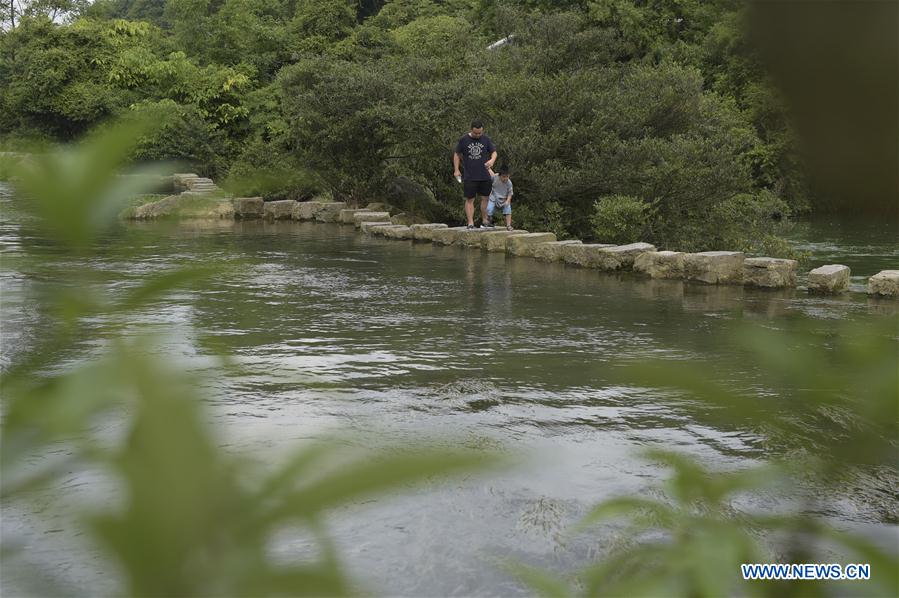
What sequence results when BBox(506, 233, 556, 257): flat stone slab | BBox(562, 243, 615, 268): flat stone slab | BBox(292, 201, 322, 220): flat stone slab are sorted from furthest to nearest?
BBox(292, 201, 322, 220): flat stone slab < BBox(506, 233, 556, 257): flat stone slab < BBox(562, 243, 615, 268): flat stone slab

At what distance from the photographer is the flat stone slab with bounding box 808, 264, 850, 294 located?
9.99 meters

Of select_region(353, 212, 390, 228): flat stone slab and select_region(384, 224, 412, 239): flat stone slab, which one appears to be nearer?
select_region(384, 224, 412, 239): flat stone slab

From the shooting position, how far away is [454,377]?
6.29 metres

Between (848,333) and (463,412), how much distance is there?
14.8 feet

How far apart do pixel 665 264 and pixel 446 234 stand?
13.5 ft

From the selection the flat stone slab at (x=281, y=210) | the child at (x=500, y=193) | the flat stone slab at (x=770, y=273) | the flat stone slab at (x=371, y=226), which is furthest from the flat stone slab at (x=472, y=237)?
the flat stone slab at (x=281, y=210)

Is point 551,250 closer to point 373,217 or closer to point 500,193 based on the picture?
point 500,193

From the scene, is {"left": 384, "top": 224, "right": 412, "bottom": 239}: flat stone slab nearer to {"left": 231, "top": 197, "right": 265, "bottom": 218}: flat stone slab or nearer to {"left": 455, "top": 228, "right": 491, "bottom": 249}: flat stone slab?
{"left": 455, "top": 228, "right": 491, "bottom": 249}: flat stone slab

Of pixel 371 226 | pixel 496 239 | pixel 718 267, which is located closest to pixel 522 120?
pixel 496 239

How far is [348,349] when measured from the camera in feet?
23.3

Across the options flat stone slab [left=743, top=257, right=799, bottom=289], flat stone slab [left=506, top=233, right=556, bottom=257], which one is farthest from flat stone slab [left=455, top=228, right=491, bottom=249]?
flat stone slab [left=743, top=257, right=799, bottom=289]

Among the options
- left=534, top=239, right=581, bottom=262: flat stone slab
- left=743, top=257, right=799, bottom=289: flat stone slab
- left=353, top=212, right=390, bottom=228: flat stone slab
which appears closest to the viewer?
left=743, top=257, right=799, bottom=289: flat stone slab

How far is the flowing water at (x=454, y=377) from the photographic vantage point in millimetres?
1365

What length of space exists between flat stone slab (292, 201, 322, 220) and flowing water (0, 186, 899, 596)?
581 cm
